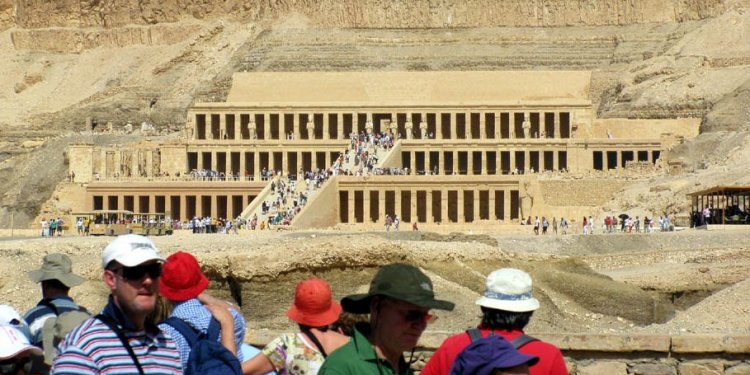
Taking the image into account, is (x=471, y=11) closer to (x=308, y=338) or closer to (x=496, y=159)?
(x=496, y=159)

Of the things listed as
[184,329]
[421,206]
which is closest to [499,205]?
[421,206]

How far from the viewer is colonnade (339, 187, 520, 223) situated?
84688 mm

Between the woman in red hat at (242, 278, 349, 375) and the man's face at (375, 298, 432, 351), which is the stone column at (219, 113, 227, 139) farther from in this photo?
the man's face at (375, 298, 432, 351)

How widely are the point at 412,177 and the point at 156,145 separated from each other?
1898 cm

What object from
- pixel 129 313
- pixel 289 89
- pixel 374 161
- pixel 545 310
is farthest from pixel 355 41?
pixel 129 313

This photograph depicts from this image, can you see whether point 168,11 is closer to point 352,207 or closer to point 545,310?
point 352,207

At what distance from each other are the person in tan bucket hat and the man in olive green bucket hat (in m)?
4.37

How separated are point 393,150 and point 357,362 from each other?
82.0 meters

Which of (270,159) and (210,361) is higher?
(270,159)

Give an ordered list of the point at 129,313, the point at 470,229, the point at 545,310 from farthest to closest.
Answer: the point at 470,229 < the point at 545,310 < the point at 129,313

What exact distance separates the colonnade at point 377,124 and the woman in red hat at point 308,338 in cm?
8668

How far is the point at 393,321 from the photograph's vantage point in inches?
464

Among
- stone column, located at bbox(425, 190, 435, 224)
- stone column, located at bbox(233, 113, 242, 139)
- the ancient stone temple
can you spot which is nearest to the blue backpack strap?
the ancient stone temple

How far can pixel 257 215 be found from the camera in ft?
262
